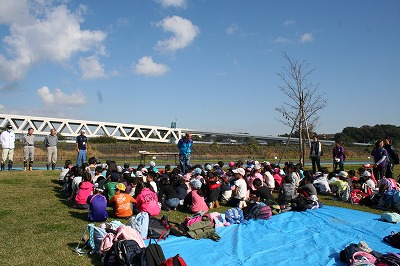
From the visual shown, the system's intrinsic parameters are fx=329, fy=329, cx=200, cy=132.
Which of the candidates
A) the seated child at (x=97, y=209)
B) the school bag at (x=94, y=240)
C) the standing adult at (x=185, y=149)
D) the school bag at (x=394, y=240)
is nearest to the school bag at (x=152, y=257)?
the school bag at (x=94, y=240)

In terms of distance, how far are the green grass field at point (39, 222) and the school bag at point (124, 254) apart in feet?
1.34

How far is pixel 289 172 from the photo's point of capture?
39.6 feet

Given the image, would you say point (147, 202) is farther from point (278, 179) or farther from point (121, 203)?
point (278, 179)

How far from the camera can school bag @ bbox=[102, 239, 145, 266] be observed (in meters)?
4.83

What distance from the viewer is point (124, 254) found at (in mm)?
4922

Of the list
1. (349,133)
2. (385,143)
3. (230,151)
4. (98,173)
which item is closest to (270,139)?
(349,133)

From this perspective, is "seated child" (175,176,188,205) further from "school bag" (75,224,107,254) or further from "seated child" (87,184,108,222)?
"school bag" (75,224,107,254)

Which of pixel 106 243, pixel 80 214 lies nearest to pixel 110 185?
pixel 80 214

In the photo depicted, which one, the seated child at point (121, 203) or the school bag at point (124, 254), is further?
the seated child at point (121, 203)

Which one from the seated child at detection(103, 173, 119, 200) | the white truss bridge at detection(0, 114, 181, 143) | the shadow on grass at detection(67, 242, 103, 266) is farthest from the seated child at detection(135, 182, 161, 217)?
the white truss bridge at detection(0, 114, 181, 143)

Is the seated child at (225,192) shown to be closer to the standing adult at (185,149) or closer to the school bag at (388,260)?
the standing adult at (185,149)

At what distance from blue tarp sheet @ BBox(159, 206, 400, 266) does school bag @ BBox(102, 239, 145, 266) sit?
95 centimetres

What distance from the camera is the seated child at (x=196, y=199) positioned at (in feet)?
29.3

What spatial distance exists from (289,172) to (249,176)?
1.86 meters
